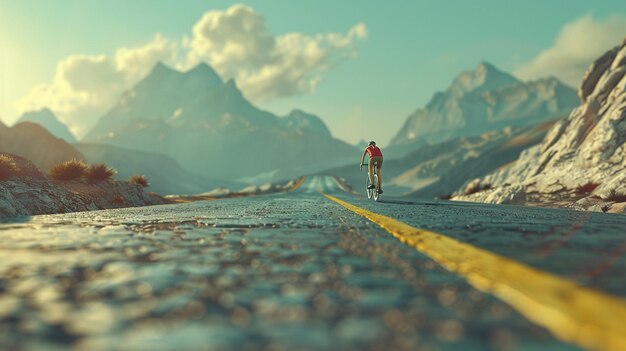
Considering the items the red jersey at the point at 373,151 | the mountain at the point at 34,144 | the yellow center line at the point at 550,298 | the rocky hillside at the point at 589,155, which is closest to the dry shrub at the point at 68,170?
the red jersey at the point at 373,151

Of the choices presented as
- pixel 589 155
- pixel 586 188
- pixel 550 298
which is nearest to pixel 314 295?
pixel 550 298

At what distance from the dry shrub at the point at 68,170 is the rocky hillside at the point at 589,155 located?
18.9 m

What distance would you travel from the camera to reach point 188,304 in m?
2.79

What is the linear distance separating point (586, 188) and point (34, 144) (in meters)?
115

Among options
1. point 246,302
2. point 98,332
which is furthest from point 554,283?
point 98,332

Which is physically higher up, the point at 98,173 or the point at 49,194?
the point at 98,173

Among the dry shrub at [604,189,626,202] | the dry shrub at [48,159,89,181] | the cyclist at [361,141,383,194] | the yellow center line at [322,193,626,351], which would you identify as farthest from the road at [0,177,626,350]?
the dry shrub at [48,159,89,181]

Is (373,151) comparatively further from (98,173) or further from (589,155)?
(589,155)

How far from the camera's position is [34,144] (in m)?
109

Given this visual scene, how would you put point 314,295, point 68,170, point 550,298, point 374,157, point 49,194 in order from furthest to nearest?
point 374,157 → point 68,170 → point 49,194 → point 314,295 → point 550,298

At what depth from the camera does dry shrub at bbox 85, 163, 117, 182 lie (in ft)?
66.5

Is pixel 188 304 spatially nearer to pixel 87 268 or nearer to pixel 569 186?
pixel 87 268

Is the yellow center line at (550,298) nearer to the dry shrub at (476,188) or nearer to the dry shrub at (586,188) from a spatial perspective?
the dry shrub at (586,188)

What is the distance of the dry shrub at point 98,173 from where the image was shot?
20266 mm
